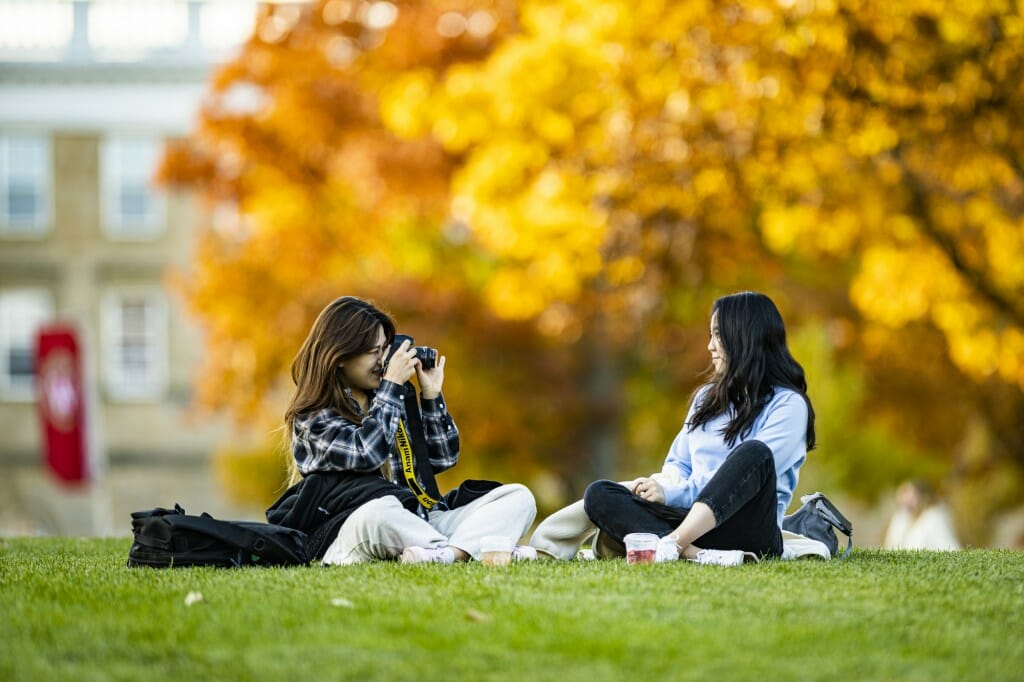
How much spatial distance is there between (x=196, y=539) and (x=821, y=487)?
12828mm

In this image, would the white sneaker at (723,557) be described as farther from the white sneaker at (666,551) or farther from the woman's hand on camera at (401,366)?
the woman's hand on camera at (401,366)

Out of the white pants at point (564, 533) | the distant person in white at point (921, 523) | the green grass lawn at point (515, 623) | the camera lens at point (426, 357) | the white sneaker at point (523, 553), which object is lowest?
the distant person in white at point (921, 523)

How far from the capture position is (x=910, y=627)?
4.64 metres

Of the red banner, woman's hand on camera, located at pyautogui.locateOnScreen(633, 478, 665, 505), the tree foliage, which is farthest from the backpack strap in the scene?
the red banner

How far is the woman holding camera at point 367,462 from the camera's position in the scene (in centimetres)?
622

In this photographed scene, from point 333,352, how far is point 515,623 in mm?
2101

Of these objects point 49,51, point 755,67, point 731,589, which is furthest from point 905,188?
point 49,51

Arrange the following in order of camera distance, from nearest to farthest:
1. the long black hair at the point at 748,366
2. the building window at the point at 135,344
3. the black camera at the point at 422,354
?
the long black hair at the point at 748,366, the black camera at the point at 422,354, the building window at the point at 135,344

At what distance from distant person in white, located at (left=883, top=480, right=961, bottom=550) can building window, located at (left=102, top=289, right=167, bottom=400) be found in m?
19.6

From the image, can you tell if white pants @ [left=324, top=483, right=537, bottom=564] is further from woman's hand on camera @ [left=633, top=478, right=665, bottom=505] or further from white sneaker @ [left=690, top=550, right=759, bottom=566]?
white sneaker @ [left=690, top=550, right=759, bottom=566]

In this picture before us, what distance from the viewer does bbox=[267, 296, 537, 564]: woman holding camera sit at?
6.22 m

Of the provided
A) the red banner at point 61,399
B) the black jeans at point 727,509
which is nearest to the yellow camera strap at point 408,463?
the black jeans at point 727,509

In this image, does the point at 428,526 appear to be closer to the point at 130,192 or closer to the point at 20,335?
the point at 130,192

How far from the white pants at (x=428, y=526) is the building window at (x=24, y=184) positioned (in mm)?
25697
